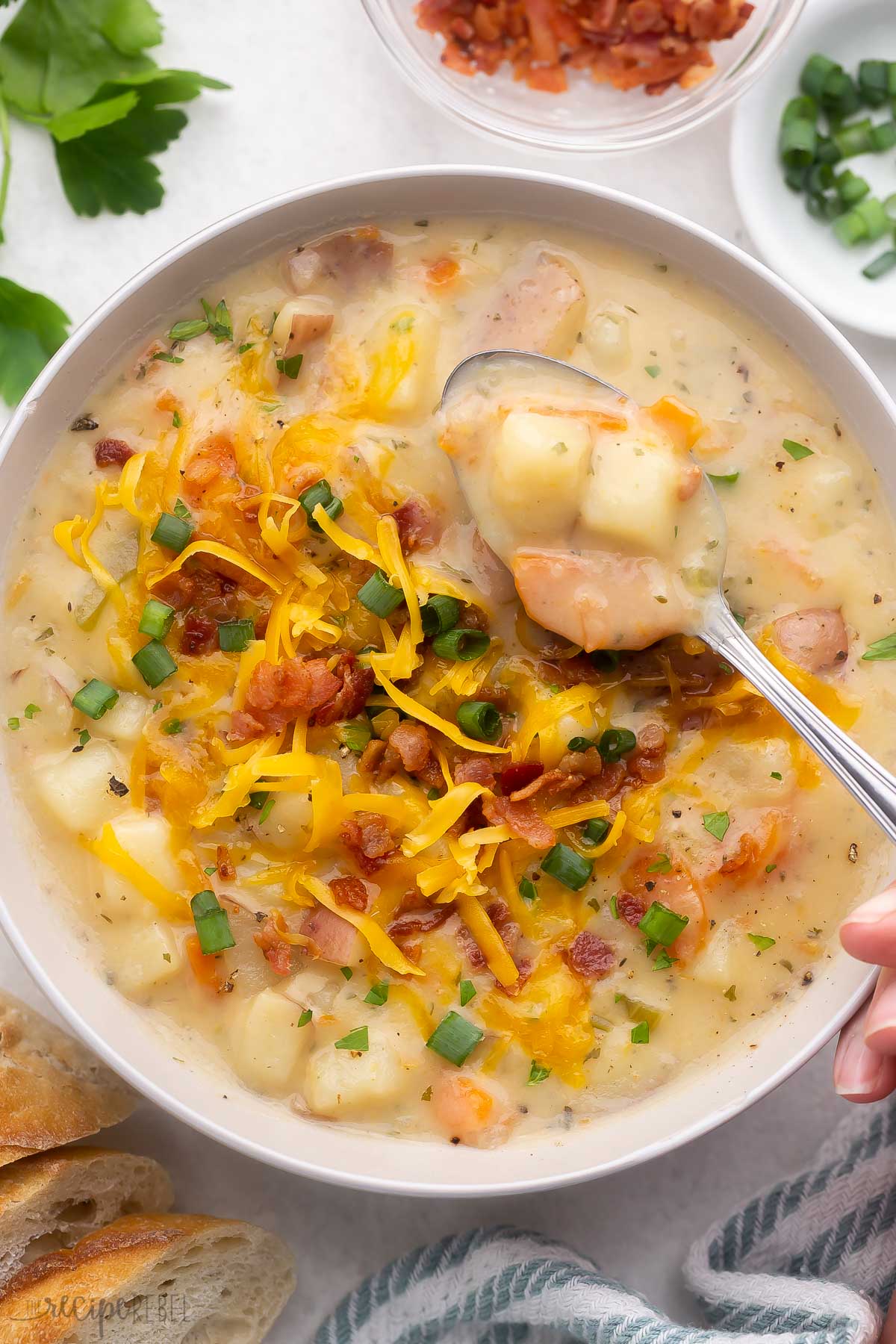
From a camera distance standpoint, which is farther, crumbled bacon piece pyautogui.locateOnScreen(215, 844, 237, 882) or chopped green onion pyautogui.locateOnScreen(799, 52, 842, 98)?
chopped green onion pyautogui.locateOnScreen(799, 52, 842, 98)

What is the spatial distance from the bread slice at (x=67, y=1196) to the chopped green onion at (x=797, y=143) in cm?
334

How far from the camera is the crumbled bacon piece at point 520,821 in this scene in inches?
110

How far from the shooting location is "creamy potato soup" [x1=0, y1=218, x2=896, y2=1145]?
285 centimetres

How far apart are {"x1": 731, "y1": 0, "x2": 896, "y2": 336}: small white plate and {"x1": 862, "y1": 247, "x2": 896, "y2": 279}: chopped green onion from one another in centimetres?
2

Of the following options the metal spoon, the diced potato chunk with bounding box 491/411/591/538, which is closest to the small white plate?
the metal spoon

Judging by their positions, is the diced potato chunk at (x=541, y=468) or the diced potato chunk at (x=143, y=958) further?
the diced potato chunk at (x=143, y=958)

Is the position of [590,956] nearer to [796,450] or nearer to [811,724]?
[811,724]

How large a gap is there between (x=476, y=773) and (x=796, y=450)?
111cm

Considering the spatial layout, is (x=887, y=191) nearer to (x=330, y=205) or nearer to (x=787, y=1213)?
(x=330, y=205)

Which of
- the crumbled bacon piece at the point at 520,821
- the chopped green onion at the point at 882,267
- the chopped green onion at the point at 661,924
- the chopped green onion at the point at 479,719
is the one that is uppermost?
the chopped green onion at the point at 882,267

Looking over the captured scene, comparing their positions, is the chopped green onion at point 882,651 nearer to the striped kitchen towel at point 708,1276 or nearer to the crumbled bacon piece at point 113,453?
the striped kitchen towel at point 708,1276

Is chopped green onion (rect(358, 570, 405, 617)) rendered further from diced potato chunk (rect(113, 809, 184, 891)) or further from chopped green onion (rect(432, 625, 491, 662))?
diced potato chunk (rect(113, 809, 184, 891))

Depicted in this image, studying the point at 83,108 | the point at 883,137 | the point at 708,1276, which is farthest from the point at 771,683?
the point at 83,108

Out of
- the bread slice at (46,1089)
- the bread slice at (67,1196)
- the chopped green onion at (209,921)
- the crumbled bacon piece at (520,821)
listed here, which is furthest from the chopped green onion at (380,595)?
the bread slice at (67,1196)
